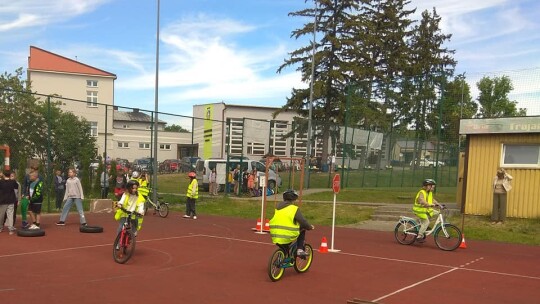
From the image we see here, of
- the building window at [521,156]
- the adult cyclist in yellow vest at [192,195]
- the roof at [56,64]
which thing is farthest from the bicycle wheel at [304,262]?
the roof at [56,64]

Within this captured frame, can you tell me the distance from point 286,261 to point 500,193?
1040cm

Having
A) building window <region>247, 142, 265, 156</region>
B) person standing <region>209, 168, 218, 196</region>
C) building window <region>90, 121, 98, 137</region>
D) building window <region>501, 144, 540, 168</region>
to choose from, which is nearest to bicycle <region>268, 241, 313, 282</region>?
building window <region>501, 144, 540, 168</region>

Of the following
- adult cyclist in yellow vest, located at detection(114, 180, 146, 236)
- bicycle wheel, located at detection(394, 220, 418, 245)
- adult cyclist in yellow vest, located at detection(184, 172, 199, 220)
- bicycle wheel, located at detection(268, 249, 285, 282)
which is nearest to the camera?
bicycle wheel, located at detection(268, 249, 285, 282)

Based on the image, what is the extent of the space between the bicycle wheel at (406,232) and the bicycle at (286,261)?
4880mm

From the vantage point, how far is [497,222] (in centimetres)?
1620

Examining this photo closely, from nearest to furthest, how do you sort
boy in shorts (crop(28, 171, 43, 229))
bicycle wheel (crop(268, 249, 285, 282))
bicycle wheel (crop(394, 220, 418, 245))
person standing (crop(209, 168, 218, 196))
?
1. bicycle wheel (crop(268, 249, 285, 282))
2. bicycle wheel (crop(394, 220, 418, 245))
3. boy in shorts (crop(28, 171, 43, 229))
4. person standing (crop(209, 168, 218, 196))

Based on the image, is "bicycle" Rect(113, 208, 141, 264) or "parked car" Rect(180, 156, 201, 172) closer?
"bicycle" Rect(113, 208, 141, 264)

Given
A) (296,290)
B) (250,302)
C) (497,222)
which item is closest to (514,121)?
(497,222)

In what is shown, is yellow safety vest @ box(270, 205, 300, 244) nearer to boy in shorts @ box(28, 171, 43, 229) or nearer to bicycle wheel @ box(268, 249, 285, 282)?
bicycle wheel @ box(268, 249, 285, 282)

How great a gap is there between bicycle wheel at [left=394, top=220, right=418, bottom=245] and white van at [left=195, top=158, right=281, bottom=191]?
1323cm

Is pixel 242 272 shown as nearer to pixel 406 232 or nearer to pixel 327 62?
pixel 406 232

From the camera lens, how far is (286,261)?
840cm

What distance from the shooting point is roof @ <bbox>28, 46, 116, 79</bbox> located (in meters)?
60.4

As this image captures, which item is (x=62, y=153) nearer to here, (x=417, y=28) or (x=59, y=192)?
(x=59, y=192)
